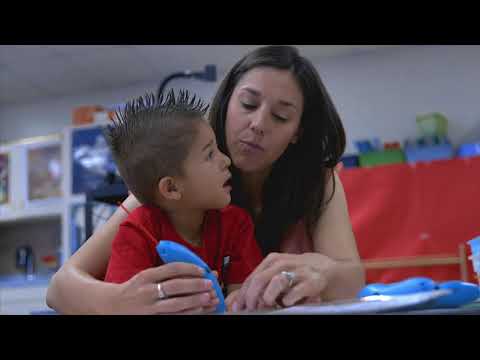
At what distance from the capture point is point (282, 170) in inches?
38.5

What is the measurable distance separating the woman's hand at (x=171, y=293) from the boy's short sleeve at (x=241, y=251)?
0.74 ft

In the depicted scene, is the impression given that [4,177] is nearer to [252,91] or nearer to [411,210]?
[411,210]

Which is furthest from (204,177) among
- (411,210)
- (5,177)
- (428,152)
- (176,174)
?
(5,177)

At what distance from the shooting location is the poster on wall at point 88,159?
311cm

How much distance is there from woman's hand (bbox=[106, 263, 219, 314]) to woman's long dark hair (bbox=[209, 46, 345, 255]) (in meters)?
0.40

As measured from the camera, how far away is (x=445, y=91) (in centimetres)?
282

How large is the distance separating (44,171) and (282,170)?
264 cm

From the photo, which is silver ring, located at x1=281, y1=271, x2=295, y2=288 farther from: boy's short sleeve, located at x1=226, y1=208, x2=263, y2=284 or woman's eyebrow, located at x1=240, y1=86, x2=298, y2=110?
woman's eyebrow, located at x1=240, y1=86, x2=298, y2=110

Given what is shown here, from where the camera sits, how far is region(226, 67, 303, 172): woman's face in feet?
2.84

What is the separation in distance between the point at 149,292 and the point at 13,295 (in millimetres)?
2752

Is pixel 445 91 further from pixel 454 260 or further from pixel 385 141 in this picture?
pixel 454 260

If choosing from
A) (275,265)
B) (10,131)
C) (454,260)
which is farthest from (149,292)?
(10,131)

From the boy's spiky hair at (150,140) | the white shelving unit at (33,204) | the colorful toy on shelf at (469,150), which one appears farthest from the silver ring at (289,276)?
the white shelving unit at (33,204)
